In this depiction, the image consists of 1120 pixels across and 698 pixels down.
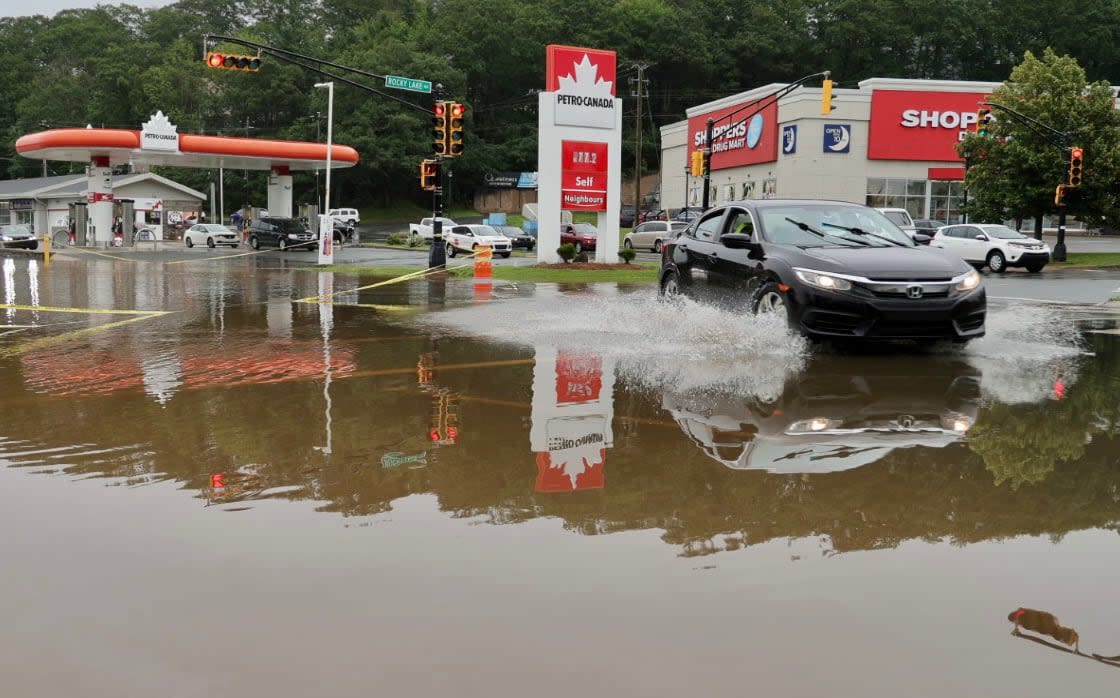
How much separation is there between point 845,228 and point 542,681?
28.6 ft

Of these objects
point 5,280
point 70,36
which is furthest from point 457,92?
point 5,280

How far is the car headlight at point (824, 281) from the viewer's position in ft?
30.9

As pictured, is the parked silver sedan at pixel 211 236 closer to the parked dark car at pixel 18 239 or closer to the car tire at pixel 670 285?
the parked dark car at pixel 18 239

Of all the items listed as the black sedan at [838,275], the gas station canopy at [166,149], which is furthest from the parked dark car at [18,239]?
the black sedan at [838,275]

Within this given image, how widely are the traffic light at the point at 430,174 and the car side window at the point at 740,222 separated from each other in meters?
18.3

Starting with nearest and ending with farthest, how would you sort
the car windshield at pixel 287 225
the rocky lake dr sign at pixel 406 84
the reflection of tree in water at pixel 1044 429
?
the reflection of tree in water at pixel 1044 429 → the rocky lake dr sign at pixel 406 84 → the car windshield at pixel 287 225

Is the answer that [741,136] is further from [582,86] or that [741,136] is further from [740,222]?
[740,222]

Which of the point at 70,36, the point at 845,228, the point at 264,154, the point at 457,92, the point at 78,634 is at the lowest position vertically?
the point at 78,634

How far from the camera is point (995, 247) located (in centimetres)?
3131

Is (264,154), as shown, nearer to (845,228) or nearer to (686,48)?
(845,228)

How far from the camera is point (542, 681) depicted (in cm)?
305

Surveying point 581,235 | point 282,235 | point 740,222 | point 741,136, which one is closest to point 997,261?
point 581,235

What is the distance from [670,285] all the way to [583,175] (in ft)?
51.4

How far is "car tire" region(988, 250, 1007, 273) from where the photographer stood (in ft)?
102
